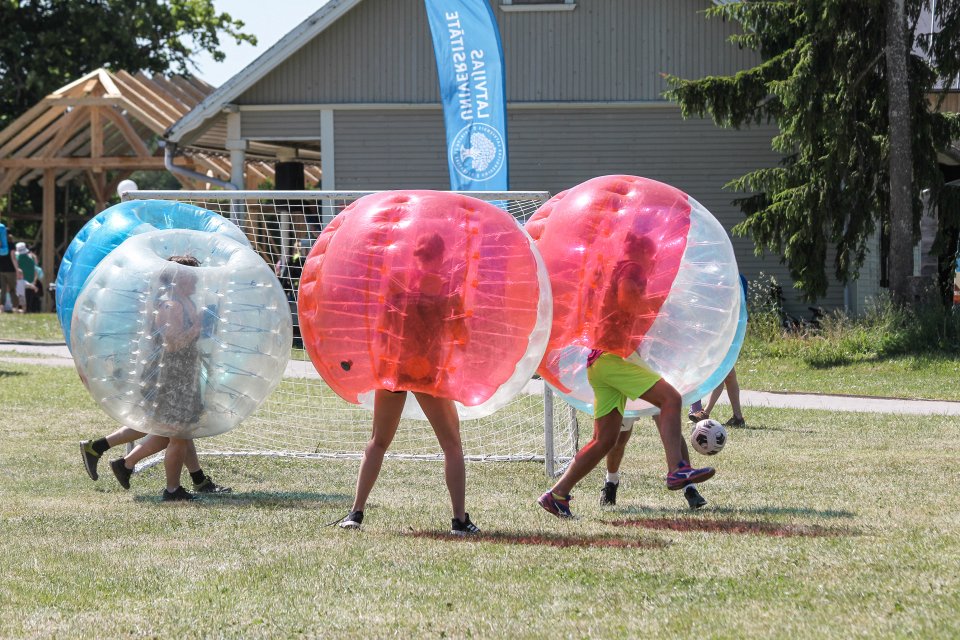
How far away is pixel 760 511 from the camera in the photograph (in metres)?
7.38

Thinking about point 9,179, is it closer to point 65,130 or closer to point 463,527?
point 65,130

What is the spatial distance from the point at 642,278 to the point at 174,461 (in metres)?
3.25

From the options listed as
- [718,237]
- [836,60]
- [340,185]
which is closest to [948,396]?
[836,60]

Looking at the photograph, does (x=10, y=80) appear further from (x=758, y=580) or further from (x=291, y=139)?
(x=758, y=580)

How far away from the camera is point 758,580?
5.43 metres

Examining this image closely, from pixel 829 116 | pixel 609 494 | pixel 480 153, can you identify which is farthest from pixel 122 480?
pixel 829 116

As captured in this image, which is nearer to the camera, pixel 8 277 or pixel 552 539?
pixel 552 539

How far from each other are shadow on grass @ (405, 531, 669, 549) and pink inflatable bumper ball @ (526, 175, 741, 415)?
3.78ft

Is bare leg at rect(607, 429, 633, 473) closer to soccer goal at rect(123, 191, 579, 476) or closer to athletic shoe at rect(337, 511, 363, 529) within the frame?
soccer goal at rect(123, 191, 579, 476)

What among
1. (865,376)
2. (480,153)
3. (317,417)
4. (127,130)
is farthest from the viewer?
(127,130)

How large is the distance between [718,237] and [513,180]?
1604 centimetres

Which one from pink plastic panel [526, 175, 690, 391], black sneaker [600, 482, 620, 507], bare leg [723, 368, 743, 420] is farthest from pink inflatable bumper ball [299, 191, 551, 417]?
bare leg [723, 368, 743, 420]

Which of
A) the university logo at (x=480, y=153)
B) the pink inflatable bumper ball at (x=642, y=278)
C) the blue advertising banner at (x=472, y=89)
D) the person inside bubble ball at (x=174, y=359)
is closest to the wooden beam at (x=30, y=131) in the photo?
the blue advertising banner at (x=472, y=89)

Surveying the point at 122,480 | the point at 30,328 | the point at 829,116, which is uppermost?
the point at 829,116
